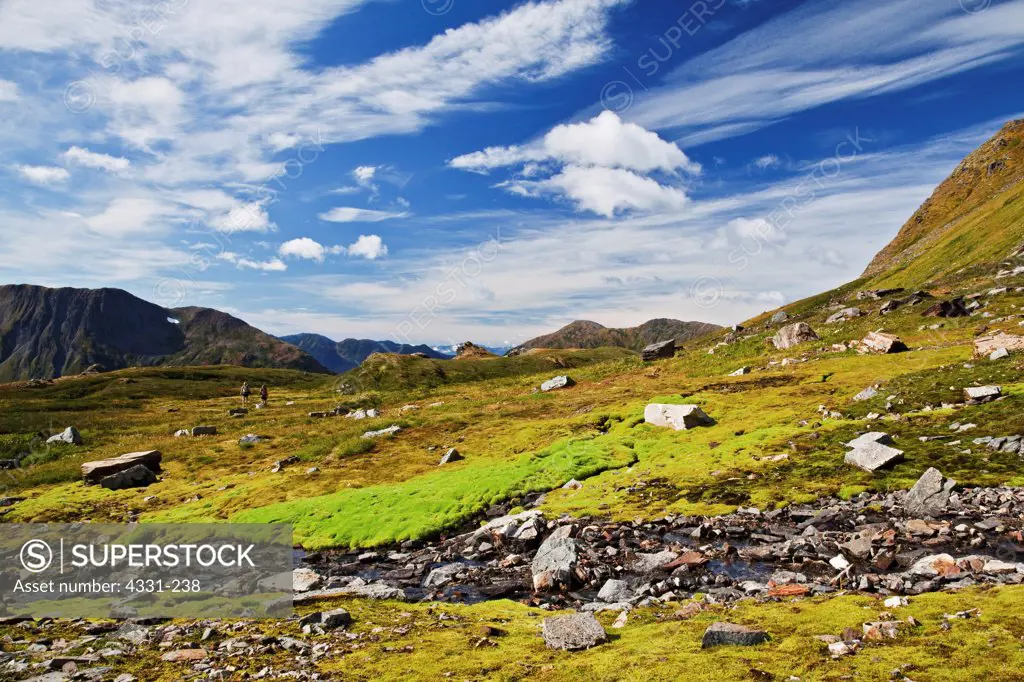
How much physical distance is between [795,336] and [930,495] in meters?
48.1

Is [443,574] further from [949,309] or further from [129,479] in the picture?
[949,309]

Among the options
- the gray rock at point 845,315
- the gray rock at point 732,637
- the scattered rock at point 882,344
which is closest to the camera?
the gray rock at point 732,637

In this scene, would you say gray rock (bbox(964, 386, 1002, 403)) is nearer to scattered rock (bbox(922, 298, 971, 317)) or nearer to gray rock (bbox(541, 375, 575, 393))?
scattered rock (bbox(922, 298, 971, 317))

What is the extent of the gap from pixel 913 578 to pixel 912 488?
6740 mm

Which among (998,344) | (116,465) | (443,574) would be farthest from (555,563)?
(116,465)

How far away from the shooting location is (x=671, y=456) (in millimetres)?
27797

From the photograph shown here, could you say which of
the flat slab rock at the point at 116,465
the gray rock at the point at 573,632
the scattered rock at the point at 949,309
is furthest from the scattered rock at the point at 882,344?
the flat slab rock at the point at 116,465

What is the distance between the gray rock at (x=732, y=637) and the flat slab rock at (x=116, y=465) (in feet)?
143

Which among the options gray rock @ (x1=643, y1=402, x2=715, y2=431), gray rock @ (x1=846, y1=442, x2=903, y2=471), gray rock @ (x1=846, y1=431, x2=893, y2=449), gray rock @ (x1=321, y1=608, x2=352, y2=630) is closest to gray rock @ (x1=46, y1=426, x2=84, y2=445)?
gray rock @ (x1=321, y1=608, x2=352, y2=630)

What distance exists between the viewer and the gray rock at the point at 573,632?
33.9ft

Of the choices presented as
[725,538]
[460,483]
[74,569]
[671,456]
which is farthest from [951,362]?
[74,569]

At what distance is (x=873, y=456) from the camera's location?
20.7 m

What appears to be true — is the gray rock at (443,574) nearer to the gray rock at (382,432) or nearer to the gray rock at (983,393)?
the gray rock at (983,393)

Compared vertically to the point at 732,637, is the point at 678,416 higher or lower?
Answer: higher
